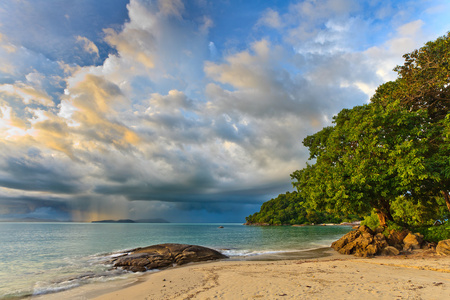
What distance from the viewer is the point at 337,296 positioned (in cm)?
921

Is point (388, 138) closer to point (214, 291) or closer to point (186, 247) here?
point (214, 291)

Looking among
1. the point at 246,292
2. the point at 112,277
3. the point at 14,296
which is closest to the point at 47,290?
the point at 14,296

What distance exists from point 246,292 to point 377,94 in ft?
105

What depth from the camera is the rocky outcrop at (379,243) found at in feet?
74.6

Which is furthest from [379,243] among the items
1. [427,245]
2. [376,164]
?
[376,164]

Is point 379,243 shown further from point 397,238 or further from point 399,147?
point 399,147

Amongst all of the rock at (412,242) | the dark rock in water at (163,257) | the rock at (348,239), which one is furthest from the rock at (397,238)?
the dark rock in water at (163,257)

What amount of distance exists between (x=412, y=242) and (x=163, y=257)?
26.0 metres

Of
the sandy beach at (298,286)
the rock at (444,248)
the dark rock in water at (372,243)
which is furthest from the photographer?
the dark rock in water at (372,243)

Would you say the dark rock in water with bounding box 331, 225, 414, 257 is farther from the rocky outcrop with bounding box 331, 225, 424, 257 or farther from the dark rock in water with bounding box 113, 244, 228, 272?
the dark rock in water with bounding box 113, 244, 228, 272

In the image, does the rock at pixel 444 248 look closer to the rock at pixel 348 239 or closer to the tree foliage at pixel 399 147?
the tree foliage at pixel 399 147

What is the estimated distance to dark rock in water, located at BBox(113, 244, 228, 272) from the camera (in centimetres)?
2166

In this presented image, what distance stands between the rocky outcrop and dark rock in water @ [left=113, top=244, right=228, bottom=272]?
1498cm

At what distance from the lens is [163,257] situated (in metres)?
23.4
